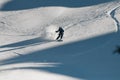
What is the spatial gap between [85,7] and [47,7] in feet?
15.5

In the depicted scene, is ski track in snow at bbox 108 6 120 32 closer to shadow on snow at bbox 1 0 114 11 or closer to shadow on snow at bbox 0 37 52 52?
shadow on snow at bbox 0 37 52 52

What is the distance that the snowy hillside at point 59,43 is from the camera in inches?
1104

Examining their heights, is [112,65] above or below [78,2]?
below

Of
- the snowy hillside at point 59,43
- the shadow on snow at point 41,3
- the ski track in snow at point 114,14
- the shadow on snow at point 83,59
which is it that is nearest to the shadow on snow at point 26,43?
the snowy hillside at point 59,43

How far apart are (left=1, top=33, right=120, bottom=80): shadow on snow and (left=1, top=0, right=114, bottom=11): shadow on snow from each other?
1973 centimetres

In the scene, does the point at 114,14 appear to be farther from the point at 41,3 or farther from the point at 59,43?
the point at 41,3

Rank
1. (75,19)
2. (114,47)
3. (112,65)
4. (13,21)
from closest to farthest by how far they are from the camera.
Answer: (112,65), (114,47), (75,19), (13,21)

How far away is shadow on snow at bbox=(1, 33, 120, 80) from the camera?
28025 mm

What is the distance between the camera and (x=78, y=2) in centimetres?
6078

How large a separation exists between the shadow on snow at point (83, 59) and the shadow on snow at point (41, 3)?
19.7 meters

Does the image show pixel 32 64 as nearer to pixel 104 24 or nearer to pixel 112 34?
pixel 112 34

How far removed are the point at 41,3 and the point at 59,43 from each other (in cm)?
2394

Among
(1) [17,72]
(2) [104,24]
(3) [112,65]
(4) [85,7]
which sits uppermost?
(4) [85,7]

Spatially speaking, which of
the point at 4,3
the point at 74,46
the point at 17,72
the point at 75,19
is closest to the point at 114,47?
the point at 74,46
